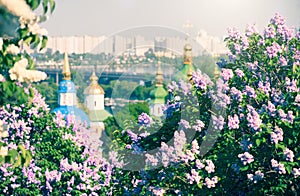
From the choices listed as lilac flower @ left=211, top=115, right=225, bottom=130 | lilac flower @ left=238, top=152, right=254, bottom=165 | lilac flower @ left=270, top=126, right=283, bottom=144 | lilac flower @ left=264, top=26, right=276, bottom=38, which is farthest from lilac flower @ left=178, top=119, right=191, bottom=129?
lilac flower @ left=264, top=26, right=276, bottom=38

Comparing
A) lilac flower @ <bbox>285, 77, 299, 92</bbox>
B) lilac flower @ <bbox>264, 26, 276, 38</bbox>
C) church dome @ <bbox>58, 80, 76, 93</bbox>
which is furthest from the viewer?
church dome @ <bbox>58, 80, 76, 93</bbox>

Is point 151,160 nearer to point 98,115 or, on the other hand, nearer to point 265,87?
point 265,87

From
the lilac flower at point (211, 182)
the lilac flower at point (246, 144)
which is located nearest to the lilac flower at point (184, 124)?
the lilac flower at point (211, 182)

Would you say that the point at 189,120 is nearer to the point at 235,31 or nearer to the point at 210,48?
the point at 235,31

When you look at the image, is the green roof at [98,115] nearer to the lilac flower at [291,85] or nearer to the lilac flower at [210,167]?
the lilac flower at [291,85]

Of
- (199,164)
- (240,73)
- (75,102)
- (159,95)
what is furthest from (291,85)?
(75,102)

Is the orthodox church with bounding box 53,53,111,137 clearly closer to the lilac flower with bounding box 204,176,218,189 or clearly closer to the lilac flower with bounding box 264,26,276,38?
the lilac flower with bounding box 264,26,276,38

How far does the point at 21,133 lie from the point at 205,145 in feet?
22.0

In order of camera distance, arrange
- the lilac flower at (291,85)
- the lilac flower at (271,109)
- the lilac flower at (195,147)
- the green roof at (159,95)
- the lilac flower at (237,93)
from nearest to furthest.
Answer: the lilac flower at (271,109) < the lilac flower at (195,147) < the lilac flower at (291,85) < the lilac flower at (237,93) < the green roof at (159,95)

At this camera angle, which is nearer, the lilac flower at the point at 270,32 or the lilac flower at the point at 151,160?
the lilac flower at the point at 151,160

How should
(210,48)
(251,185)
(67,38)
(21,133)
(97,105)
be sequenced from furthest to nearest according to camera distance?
(67,38) → (210,48) → (97,105) → (21,133) → (251,185)

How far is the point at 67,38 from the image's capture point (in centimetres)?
9606

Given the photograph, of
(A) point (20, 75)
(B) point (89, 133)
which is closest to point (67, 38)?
(B) point (89, 133)

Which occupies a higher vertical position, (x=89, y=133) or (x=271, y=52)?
(x=271, y=52)
